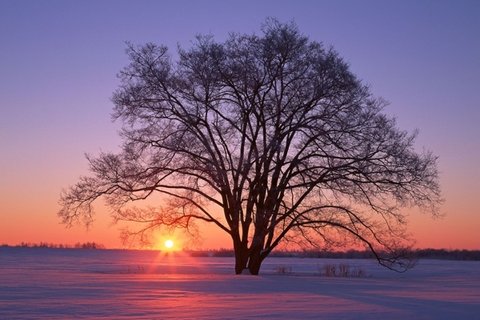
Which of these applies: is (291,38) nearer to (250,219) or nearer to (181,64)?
(181,64)

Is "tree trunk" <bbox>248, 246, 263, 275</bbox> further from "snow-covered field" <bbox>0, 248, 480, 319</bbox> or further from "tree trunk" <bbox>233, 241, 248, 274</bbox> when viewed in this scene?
"snow-covered field" <bbox>0, 248, 480, 319</bbox>

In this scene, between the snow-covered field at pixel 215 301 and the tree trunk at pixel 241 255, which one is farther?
the tree trunk at pixel 241 255

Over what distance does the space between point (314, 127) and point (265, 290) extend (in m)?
11.0

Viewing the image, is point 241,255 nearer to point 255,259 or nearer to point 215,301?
point 255,259

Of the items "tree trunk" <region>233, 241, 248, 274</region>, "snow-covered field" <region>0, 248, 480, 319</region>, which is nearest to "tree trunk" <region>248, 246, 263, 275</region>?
"tree trunk" <region>233, 241, 248, 274</region>

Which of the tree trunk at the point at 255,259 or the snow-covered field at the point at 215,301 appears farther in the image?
the tree trunk at the point at 255,259

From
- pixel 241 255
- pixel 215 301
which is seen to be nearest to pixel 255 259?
pixel 241 255

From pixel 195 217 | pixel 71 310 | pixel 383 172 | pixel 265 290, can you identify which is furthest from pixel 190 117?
pixel 71 310

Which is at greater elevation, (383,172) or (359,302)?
(383,172)

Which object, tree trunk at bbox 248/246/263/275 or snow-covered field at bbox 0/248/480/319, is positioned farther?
tree trunk at bbox 248/246/263/275

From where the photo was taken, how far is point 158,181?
30.7 m

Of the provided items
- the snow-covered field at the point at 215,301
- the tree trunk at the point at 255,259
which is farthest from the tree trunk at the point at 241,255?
the snow-covered field at the point at 215,301

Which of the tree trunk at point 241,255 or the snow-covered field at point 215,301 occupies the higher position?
the tree trunk at point 241,255

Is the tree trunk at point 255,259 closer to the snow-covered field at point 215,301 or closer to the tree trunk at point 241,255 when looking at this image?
the tree trunk at point 241,255
